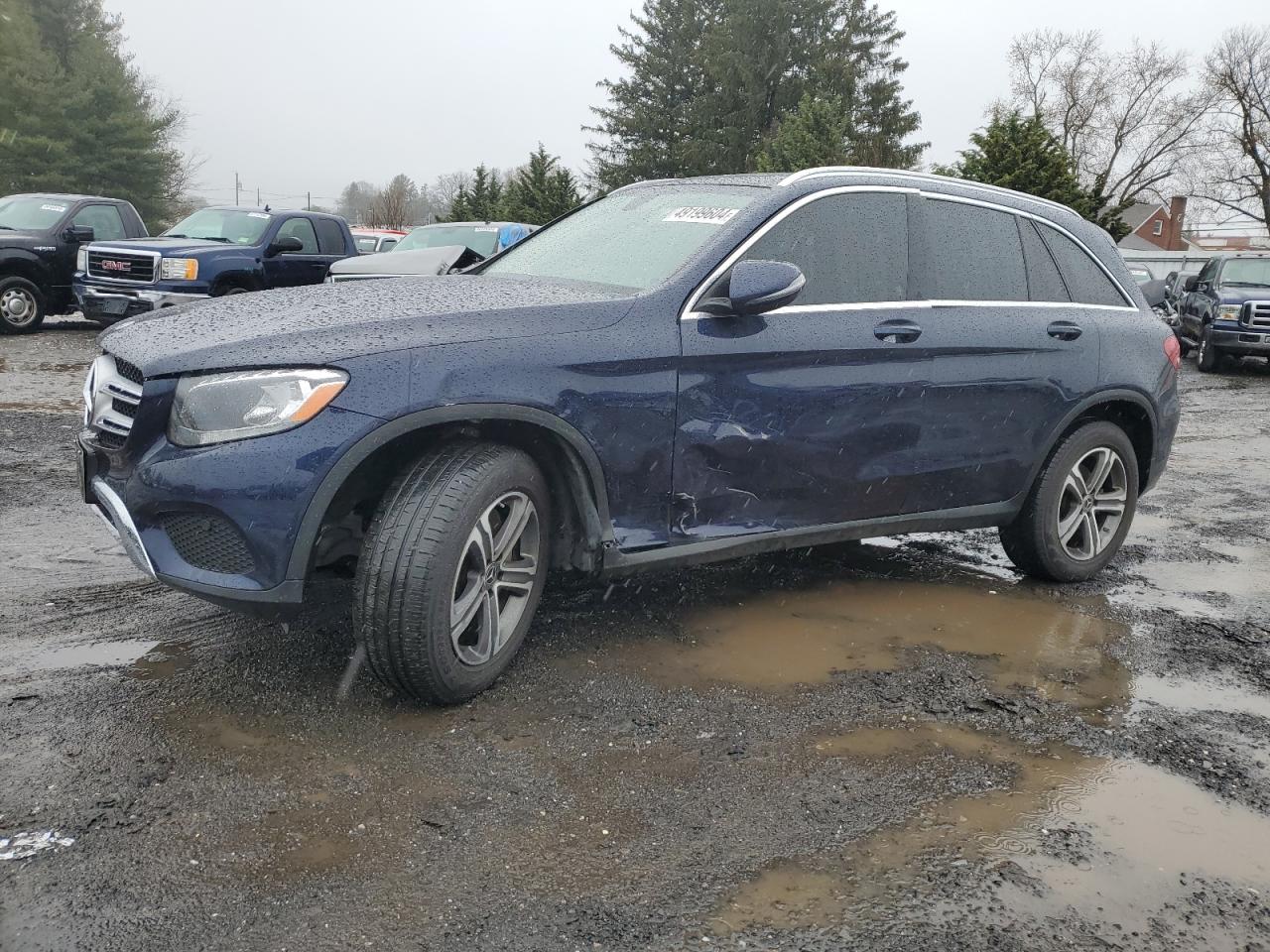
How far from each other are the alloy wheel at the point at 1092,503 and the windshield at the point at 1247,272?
14434 millimetres

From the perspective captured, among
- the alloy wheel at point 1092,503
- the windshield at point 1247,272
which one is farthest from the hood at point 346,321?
the windshield at point 1247,272

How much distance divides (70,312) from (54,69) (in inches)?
1341

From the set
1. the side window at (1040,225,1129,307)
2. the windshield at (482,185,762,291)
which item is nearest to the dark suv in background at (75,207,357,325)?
the windshield at (482,185,762,291)

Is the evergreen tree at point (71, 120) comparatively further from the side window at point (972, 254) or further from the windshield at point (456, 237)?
the side window at point (972, 254)

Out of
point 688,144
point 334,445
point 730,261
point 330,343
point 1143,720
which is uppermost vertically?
point 688,144

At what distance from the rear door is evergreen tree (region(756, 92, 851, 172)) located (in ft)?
67.4

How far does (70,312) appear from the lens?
Result: 14906mm

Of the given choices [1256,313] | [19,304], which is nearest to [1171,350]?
[1256,313]

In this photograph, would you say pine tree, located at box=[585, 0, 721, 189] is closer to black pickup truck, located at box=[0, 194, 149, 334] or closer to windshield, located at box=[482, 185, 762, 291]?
black pickup truck, located at box=[0, 194, 149, 334]

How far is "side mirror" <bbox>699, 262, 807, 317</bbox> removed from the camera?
12.1ft

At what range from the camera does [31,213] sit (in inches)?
578

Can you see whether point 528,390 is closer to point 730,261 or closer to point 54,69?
point 730,261

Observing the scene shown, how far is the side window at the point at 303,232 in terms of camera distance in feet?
46.9

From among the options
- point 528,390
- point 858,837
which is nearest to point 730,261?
point 528,390
